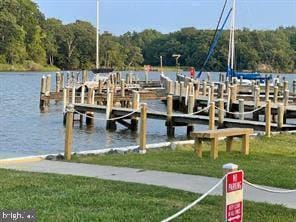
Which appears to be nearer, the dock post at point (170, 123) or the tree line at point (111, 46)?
the dock post at point (170, 123)

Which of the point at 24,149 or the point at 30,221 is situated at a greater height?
the point at 30,221

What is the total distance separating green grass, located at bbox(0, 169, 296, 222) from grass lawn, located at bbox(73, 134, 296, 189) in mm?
2262

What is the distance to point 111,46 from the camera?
14138 centimetres

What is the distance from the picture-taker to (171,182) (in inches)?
464

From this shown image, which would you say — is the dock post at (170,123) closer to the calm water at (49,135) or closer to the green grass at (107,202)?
the calm water at (49,135)

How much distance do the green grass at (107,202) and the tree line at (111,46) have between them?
113 meters

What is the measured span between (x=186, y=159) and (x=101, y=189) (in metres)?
4.92

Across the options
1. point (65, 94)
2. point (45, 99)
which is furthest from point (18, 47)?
point (65, 94)

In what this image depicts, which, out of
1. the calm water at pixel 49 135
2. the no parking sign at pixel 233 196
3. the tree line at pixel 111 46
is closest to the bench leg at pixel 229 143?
the calm water at pixel 49 135

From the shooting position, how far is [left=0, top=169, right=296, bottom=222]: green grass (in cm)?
872

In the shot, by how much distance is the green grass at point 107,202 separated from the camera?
872cm

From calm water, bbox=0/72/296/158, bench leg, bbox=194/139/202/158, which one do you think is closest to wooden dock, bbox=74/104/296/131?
calm water, bbox=0/72/296/158

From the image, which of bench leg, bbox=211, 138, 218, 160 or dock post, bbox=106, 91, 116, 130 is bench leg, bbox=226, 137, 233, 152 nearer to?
bench leg, bbox=211, 138, 218, 160

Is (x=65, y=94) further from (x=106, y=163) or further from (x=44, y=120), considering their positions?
(x=106, y=163)
